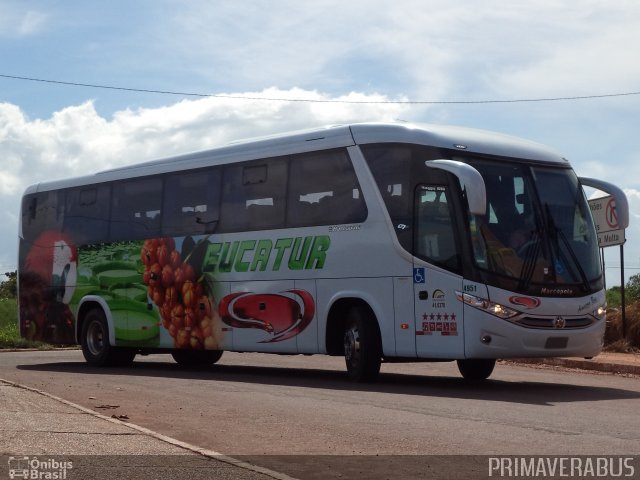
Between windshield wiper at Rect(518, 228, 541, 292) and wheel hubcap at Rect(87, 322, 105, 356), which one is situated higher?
windshield wiper at Rect(518, 228, 541, 292)

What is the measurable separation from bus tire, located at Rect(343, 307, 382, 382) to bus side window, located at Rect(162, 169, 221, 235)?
3761 mm

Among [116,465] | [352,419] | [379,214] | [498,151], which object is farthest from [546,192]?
[116,465]

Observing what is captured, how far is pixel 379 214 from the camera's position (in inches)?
634

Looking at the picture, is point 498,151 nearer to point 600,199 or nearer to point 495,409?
point 495,409

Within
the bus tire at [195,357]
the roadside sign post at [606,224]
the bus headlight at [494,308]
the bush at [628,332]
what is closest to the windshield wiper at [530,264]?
the bus headlight at [494,308]

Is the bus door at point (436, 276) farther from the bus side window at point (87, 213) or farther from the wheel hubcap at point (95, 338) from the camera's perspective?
the wheel hubcap at point (95, 338)

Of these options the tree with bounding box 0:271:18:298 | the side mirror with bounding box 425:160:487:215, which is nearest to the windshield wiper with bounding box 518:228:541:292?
the side mirror with bounding box 425:160:487:215

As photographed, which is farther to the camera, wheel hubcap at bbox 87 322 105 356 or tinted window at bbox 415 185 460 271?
wheel hubcap at bbox 87 322 105 356

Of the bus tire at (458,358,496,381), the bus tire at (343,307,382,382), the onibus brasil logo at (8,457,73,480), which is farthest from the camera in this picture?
the bus tire at (458,358,496,381)

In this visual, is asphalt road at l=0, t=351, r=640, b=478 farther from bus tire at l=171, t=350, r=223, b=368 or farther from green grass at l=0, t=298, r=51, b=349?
green grass at l=0, t=298, r=51, b=349

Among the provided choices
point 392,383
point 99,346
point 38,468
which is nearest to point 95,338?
point 99,346

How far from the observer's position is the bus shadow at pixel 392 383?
14.5 m

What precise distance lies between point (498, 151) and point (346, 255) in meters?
2.60

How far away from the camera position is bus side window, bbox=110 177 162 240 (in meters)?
20.7
